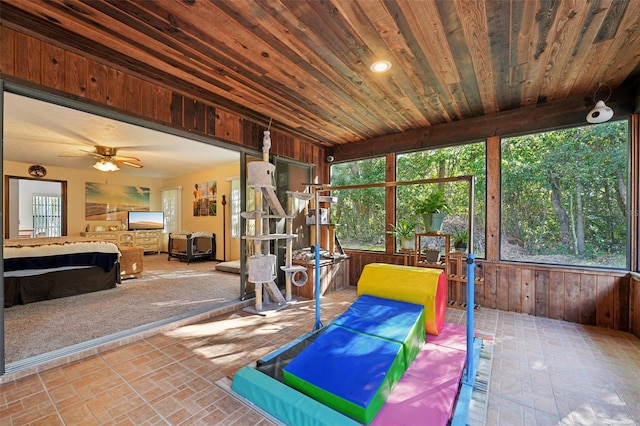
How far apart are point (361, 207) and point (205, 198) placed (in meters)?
5.15

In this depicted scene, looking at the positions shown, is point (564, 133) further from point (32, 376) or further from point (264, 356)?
point (32, 376)

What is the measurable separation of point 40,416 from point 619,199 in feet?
18.5

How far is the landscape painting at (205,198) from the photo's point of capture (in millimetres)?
7684

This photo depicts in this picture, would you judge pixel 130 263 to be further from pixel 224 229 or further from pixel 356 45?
pixel 356 45

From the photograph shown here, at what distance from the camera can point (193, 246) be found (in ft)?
24.3

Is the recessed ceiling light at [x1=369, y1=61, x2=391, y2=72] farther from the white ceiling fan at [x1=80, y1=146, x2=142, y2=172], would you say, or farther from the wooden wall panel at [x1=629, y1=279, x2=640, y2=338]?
the white ceiling fan at [x1=80, y1=146, x2=142, y2=172]

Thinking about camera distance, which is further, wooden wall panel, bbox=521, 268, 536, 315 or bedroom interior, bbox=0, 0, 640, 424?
wooden wall panel, bbox=521, 268, 536, 315

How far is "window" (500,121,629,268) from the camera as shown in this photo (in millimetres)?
3092

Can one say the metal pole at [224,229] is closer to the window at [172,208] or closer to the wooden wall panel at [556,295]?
the window at [172,208]

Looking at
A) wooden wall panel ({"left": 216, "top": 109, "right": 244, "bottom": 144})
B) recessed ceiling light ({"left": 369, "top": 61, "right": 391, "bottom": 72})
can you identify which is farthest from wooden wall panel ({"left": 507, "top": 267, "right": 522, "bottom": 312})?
wooden wall panel ({"left": 216, "top": 109, "right": 244, "bottom": 144})

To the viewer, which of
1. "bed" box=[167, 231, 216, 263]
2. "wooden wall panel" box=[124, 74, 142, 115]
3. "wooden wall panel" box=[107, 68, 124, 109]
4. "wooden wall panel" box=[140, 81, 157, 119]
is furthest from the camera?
"bed" box=[167, 231, 216, 263]

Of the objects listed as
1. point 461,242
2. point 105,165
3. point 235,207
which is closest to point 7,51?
point 105,165

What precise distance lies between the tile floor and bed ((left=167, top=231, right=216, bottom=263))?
15.2 ft

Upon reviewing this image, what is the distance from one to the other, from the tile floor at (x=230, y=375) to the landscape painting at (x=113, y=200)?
733 cm
